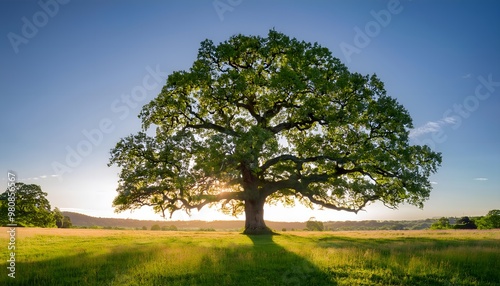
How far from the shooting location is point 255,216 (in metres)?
36.5

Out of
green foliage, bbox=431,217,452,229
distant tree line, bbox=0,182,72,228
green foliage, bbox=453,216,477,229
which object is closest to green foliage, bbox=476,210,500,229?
green foliage, bbox=453,216,477,229

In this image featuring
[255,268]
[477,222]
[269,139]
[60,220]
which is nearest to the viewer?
[255,268]

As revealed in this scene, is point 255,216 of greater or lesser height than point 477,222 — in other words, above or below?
above

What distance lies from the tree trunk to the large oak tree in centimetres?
10

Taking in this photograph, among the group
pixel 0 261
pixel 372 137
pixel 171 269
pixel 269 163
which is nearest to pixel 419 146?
pixel 372 137

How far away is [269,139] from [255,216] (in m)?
10.4

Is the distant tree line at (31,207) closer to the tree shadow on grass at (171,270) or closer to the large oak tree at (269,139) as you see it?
the large oak tree at (269,139)

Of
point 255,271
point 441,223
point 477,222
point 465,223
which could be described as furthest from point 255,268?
point 477,222

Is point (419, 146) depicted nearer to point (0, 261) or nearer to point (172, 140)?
point (172, 140)

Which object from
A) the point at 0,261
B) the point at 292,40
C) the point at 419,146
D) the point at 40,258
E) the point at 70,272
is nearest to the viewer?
the point at 70,272

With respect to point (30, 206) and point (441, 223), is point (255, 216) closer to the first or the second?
point (30, 206)

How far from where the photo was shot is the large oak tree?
3056 centimetres

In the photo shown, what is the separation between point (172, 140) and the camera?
30.8 metres

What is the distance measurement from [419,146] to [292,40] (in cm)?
1558
